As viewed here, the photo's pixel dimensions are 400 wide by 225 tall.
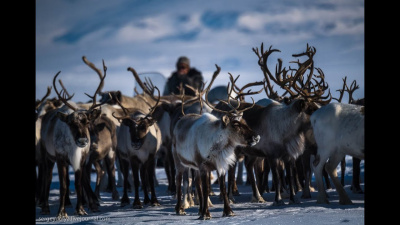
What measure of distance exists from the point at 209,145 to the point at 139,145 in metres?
1.76

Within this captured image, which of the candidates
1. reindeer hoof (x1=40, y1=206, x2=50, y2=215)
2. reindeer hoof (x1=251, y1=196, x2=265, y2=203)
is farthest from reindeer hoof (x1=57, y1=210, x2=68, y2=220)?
reindeer hoof (x1=251, y1=196, x2=265, y2=203)

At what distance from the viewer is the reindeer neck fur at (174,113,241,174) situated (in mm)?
6176

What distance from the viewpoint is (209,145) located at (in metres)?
6.20

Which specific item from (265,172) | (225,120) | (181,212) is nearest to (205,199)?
(181,212)

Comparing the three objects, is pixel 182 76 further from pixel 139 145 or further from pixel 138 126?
pixel 139 145

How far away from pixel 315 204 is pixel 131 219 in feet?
7.51

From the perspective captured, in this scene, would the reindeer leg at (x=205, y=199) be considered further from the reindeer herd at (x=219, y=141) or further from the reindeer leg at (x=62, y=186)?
the reindeer leg at (x=62, y=186)

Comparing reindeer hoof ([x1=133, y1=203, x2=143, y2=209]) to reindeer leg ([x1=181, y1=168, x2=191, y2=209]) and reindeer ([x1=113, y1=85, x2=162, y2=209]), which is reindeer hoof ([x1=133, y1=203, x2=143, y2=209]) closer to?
reindeer ([x1=113, y1=85, x2=162, y2=209])

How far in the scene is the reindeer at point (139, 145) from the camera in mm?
7746

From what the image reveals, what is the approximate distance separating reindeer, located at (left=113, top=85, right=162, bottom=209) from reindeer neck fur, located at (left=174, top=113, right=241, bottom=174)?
4.43ft

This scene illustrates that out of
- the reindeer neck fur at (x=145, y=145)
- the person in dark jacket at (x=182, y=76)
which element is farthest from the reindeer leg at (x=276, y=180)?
the person in dark jacket at (x=182, y=76)
